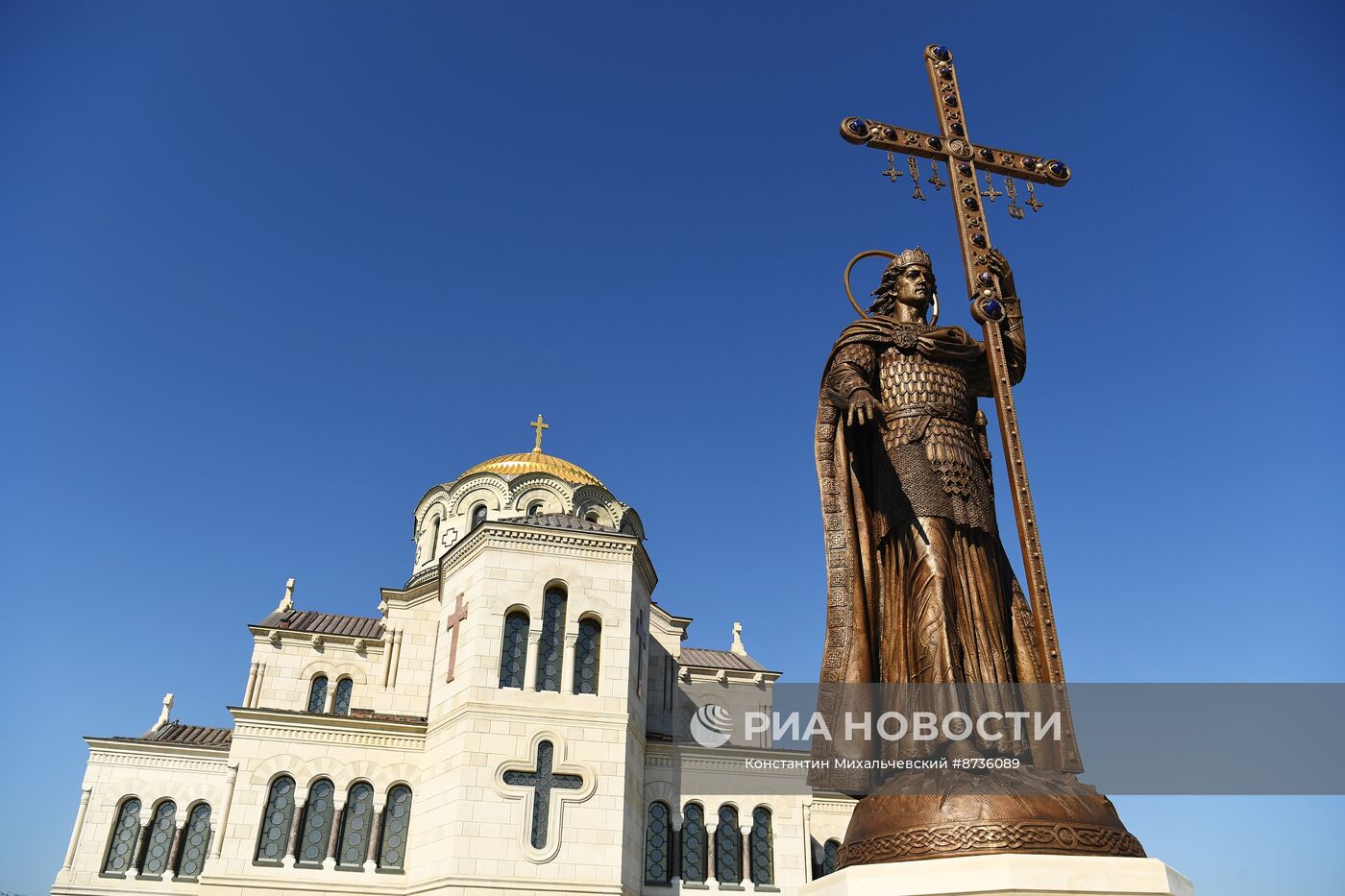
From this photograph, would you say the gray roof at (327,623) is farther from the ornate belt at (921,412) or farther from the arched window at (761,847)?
the ornate belt at (921,412)

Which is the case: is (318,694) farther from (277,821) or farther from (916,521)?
(916,521)

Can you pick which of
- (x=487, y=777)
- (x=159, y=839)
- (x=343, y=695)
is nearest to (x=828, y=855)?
(x=487, y=777)

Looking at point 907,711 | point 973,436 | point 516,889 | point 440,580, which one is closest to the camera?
point 907,711

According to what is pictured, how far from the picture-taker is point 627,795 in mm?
19453

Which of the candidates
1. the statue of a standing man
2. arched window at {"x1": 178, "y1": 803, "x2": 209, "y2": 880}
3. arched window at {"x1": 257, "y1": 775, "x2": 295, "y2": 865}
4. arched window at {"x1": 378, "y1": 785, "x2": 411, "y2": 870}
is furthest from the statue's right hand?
arched window at {"x1": 178, "y1": 803, "x2": 209, "y2": 880}

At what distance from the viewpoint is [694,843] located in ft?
69.1

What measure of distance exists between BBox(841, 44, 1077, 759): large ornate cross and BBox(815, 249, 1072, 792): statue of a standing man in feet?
0.77

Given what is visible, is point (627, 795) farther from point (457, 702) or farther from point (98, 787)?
point (98, 787)

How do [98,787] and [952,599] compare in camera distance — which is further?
[98,787]

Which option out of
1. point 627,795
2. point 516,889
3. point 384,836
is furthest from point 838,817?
point 384,836

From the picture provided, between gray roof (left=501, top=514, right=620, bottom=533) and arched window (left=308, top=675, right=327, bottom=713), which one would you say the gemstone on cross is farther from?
arched window (left=308, top=675, right=327, bottom=713)

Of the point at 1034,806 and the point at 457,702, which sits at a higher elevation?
the point at 457,702

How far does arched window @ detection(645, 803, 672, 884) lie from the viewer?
801 inches

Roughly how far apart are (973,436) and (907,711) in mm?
1954
